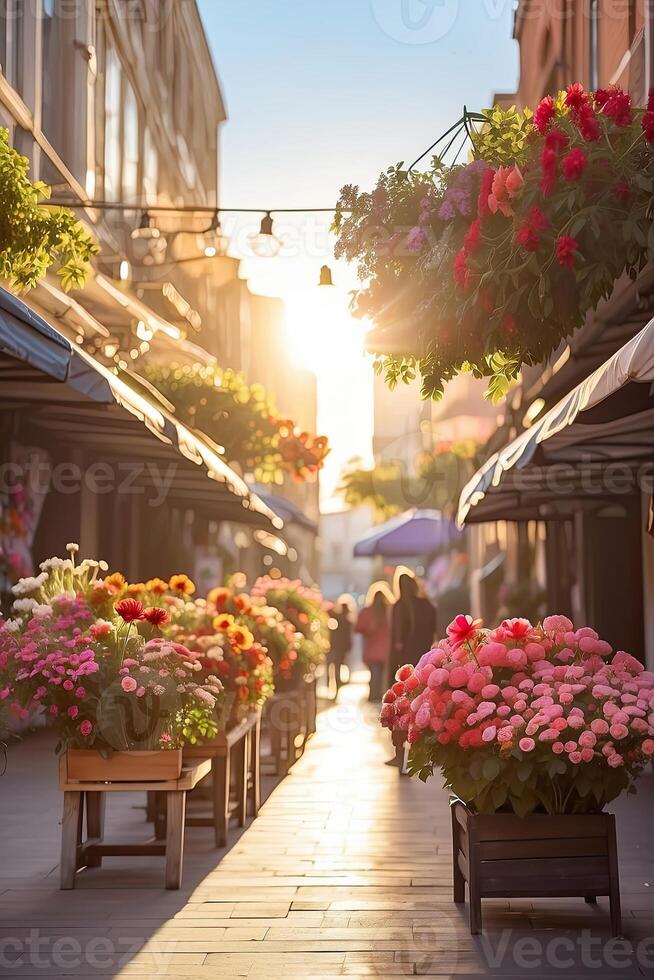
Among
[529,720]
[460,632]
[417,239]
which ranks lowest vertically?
[529,720]

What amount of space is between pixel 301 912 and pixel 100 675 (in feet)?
5.19

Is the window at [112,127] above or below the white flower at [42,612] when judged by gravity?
above

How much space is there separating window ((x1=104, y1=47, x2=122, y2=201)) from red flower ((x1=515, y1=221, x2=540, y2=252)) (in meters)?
14.9

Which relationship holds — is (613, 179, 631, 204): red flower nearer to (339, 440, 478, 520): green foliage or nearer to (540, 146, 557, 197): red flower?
(540, 146, 557, 197): red flower

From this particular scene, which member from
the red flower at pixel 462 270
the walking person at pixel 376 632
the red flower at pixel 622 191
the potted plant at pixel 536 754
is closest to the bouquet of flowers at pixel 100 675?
the potted plant at pixel 536 754

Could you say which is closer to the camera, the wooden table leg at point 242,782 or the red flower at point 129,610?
the red flower at point 129,610

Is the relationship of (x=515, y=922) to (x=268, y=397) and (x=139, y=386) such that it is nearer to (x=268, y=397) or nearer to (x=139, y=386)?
(x=139, y=386)

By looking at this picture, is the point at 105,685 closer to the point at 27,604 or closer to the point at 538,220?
the point at 27,604

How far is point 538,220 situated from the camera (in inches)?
272

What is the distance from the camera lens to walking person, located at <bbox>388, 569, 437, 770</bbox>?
14.8 meters

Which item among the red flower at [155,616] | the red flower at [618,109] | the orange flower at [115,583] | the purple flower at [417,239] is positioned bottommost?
the red flower at [155,616]

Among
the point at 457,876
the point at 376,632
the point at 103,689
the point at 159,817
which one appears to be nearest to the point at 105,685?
the point at 103,689

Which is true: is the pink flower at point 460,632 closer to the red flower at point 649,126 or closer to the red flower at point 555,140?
the red flower at point 555,140

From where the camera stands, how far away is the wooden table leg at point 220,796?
884 cm
